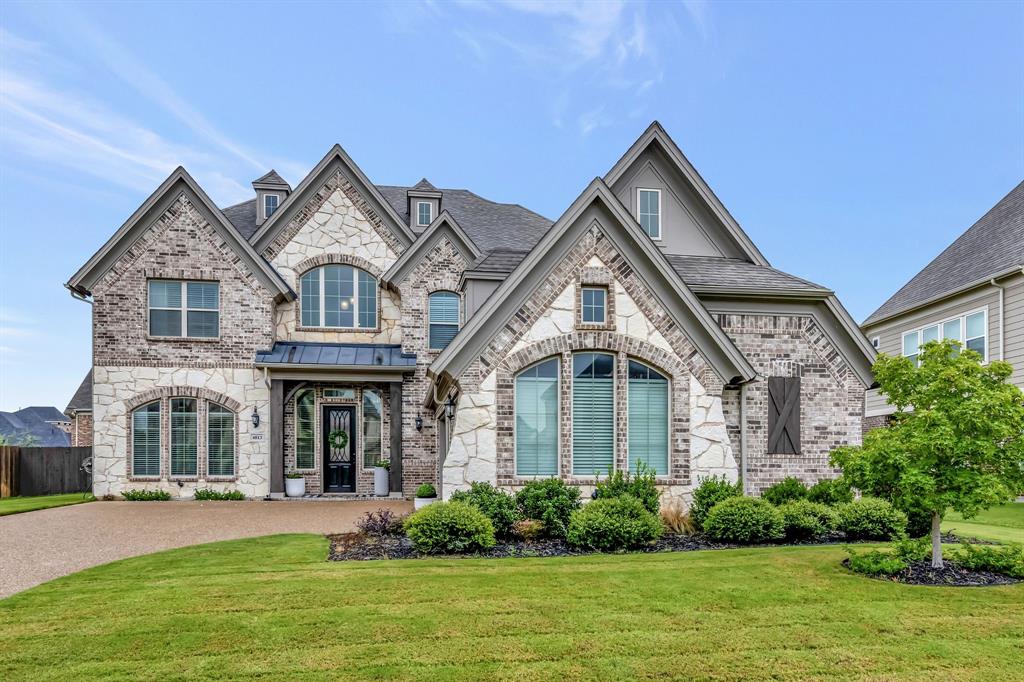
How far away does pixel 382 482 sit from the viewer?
17.7 metres

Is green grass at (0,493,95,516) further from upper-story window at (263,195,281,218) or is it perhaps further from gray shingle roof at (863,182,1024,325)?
gray shingle roof at (863,182,1024,325)

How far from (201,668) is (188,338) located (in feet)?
46.1

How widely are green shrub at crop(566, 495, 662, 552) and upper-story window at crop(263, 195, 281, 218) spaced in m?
15.1

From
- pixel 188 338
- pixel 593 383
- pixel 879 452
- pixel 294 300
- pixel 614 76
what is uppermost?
pixel 614 76

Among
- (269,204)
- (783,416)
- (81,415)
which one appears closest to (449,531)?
(783,416)

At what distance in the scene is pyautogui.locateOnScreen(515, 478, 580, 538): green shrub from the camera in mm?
10047

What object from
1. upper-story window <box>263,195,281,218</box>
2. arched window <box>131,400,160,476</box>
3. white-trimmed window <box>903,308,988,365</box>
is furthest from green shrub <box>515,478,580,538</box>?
upper-story window <box>263,195,281,218</box>

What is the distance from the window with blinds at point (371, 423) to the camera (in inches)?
719

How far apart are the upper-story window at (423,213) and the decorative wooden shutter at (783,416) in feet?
40.4

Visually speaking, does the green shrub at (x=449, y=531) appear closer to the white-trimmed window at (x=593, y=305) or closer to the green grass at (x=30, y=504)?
the white-trimmed window at (x=593, y=305)

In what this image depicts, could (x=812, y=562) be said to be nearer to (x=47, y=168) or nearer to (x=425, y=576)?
(x=425, y=576)

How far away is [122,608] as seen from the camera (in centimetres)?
648

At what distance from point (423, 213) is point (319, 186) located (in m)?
3.44

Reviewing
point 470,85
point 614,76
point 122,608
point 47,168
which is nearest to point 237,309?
point 47,168
